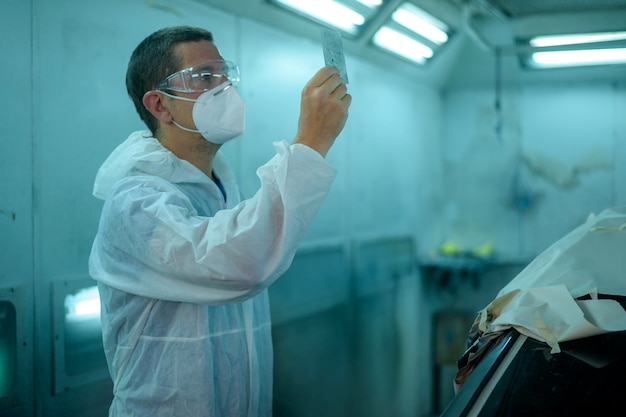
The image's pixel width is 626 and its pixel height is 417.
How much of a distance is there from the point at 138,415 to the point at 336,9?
6.25ft

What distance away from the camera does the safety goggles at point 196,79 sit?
129cm

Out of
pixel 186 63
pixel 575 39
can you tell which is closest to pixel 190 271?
pixel 186 63

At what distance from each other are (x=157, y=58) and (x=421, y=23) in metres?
2.02

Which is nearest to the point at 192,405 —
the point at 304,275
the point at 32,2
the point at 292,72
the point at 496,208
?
the point at 32,2

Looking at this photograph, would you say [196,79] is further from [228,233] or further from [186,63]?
[228,233]

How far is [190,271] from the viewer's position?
1.02 meters

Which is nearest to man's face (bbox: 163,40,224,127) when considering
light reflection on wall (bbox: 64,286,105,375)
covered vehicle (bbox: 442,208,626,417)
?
light reflection on wall (bbox: 64,286,105,375)

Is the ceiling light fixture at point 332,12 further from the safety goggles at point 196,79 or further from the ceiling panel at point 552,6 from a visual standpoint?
the safety goggles at point 196,79

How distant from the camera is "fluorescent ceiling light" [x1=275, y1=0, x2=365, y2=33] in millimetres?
2289

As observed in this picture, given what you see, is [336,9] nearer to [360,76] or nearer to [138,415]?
[360,76]

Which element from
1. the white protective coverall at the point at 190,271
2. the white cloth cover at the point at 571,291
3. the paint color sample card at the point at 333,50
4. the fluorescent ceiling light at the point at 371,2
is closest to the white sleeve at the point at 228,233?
the white protective coverall at the point at 190,271

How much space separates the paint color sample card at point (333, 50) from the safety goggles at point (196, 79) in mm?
279

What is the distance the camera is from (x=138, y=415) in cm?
117

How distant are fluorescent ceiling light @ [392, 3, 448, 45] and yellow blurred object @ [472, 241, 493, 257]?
1.30m
